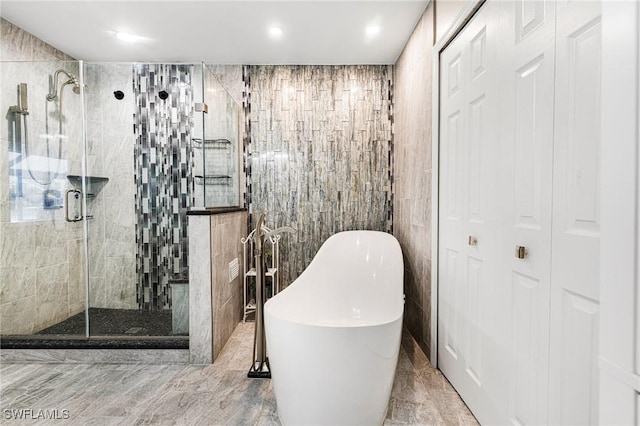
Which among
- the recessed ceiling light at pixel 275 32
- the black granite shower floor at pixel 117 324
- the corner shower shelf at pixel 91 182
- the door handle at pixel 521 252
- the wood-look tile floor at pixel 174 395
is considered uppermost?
the recessed ceiling light at pixel 275 32

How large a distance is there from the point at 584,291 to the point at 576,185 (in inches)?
12.6

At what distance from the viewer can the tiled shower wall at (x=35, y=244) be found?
2416mm

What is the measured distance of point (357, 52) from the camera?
9.96ft

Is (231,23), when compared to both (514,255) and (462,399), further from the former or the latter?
(462,399)

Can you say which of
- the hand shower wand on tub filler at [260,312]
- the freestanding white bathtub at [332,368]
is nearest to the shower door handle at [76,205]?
the hand shower wand on tub filler at [260,312]

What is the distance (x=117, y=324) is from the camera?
8.23ft

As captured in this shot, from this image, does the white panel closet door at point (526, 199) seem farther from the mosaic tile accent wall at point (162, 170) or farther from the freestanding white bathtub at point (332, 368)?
the mosaic tile accent wall at point (162, 170)

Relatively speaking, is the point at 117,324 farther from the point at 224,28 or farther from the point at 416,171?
the point at 416,171

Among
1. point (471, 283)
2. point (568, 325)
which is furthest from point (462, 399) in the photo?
point (568, 325)

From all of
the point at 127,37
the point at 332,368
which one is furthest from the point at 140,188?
the point at 332,368

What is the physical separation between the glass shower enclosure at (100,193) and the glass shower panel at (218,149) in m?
0.02

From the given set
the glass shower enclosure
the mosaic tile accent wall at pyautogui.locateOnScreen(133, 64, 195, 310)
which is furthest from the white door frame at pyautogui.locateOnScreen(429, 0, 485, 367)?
the mosaic tile accent wall at pyautogui.locateOnScreen(133, 64, 195, 310)

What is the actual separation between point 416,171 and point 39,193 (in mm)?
2889

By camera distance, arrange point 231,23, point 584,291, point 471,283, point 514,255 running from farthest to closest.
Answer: point 231,23 < point 471,283 < point 514,255 < point 584,291
